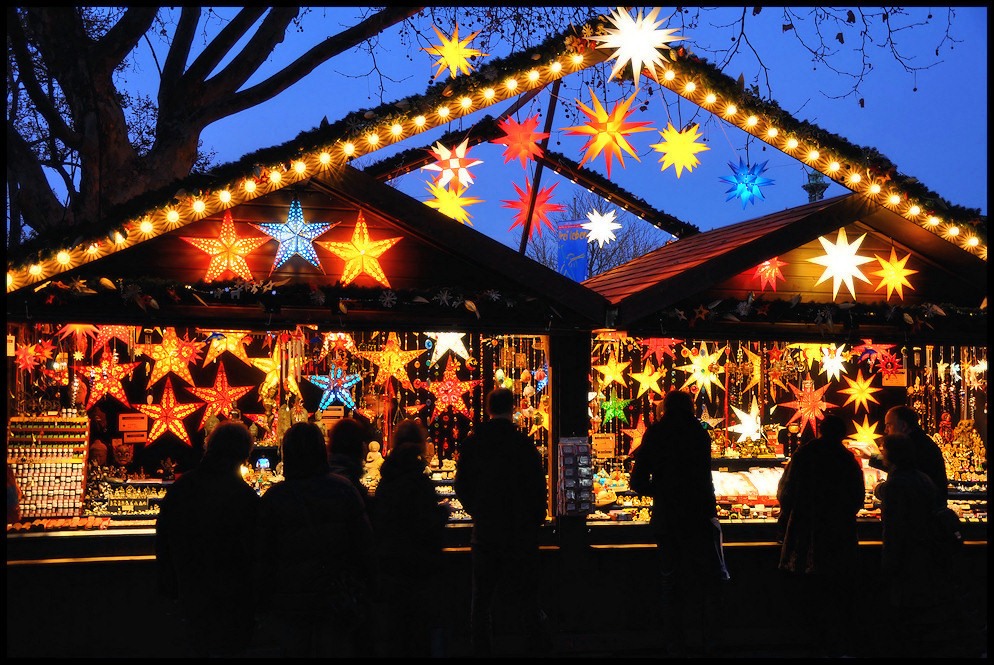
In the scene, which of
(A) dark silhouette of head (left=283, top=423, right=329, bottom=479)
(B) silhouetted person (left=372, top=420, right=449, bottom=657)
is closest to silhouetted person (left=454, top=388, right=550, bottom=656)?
(B) silhouetted person (left=372, top=420, right=449, bottom=657)

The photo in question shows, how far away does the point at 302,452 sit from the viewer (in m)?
4.14

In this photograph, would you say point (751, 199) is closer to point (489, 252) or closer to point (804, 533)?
point (489, 252)

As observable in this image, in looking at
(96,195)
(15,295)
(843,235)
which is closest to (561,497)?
(843,235)

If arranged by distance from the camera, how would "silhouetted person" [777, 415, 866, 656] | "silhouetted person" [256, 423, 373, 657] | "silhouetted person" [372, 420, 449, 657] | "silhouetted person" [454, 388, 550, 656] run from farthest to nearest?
"silhouetted person" [777, 415, 866, 656], "silhouetted person" [454, 388, 550, 656], "silhouetted person" [372, 420, 449, 657], "silhouetted person" [256, 423, 373, 657]

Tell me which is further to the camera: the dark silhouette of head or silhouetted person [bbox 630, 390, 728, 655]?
silhouetted person [bbox 630, 390, 728, 655]

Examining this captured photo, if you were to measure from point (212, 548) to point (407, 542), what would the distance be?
1.11 metres

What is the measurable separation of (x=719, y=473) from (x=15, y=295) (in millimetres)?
6089

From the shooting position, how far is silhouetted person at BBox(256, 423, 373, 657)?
4078 millimetres

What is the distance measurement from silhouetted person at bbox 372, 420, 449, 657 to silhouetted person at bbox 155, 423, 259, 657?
2.67 ft

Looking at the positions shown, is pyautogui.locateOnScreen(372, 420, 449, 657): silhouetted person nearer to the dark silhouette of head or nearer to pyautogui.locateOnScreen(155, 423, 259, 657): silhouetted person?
the dark silhouette of head

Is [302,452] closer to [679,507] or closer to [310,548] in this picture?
[310,548]

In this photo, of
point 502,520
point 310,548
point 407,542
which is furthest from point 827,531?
point 310,548

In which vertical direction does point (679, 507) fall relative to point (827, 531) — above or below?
above

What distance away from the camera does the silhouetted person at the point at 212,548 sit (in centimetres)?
413
